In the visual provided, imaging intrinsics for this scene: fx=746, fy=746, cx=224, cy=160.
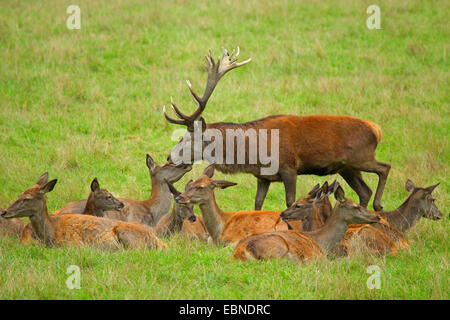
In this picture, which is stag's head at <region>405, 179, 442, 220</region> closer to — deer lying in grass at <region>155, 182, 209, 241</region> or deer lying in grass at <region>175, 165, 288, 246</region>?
deer lying in grass at <region>175, 165, 288, 246</region>

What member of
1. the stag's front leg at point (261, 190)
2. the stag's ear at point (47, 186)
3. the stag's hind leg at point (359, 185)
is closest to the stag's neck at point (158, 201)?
the stag's front leg at point (261, 190)

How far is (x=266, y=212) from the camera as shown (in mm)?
8875

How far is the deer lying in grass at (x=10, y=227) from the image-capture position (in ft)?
28.6

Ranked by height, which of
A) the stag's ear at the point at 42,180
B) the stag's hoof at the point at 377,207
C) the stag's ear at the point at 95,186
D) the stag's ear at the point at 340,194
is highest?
the stag's ear at the point at 42,180

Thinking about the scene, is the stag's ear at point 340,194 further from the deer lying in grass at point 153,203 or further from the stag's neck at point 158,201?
the stag's neck at point 158,201

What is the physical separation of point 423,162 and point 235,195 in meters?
3.00

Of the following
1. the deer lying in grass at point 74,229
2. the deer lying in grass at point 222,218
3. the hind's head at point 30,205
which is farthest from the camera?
the deer lying in grass at point 222,218

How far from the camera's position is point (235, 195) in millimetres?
10992

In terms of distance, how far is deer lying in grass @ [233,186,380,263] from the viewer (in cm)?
725

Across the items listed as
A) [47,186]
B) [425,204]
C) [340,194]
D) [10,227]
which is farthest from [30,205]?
[425,204]

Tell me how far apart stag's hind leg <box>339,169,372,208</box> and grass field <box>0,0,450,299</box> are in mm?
406

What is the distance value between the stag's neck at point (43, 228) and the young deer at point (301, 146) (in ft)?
8.15

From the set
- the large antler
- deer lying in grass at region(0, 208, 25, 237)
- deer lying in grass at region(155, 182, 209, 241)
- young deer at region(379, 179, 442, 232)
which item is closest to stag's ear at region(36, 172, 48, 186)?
deer lying in grass at region(0, 208, 25, 237)
